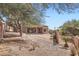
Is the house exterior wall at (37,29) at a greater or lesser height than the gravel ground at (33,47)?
greater

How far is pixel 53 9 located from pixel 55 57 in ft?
1.36

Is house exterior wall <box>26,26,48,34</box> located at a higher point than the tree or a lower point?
lower

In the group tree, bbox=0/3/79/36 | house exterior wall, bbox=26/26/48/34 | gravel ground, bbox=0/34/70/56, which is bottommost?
gravel ground, bbox=0/34/70/56

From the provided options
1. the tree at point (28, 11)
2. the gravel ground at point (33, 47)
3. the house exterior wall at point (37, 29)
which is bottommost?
the gravel ground at point (33, 47)

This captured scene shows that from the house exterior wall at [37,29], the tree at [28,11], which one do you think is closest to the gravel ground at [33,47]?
the house exterior wall at [37,29]

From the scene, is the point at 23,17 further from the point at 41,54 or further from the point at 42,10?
the point at 41,54

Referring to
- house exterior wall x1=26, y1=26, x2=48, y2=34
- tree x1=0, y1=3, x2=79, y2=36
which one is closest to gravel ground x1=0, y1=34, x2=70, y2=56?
house exterior wall x1=26, y1=26, x2=48, y2=34

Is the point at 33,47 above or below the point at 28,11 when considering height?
below

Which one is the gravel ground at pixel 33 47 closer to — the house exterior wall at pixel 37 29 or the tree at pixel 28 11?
the house exterior wall at pixel 37 29

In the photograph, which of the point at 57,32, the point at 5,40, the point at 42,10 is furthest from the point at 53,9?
the point at 5,40

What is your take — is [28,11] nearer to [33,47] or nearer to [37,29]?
[37,29]

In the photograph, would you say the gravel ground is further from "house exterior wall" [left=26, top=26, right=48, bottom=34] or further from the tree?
the tree

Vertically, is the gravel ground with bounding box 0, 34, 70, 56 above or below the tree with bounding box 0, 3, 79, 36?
below

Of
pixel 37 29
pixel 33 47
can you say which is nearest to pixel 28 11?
pixel 37 29
